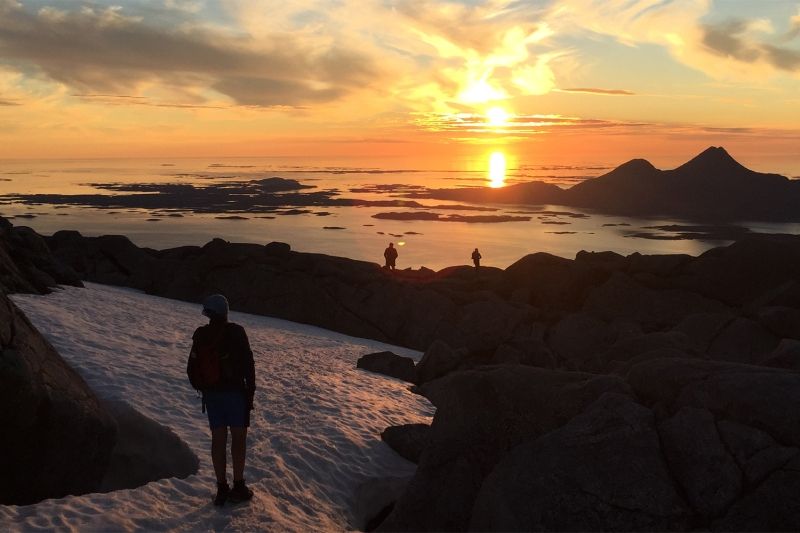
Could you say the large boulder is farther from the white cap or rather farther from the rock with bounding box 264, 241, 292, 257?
the white cap

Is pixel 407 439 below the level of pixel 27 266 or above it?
below

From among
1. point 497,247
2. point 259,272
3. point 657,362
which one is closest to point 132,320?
point 259,272

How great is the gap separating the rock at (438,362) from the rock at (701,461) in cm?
1404

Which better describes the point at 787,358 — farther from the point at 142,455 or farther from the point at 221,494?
the point at 142,455

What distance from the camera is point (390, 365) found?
22281 millimetres

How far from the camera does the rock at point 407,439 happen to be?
1324cm

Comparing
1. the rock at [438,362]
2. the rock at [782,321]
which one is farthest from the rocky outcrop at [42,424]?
the rock at [782,321]

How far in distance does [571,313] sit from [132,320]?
1929 cm

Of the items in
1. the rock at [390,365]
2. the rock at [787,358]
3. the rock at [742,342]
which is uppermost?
the rock at [787,358]

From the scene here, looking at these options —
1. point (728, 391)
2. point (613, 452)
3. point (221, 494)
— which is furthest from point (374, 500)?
point (728, 391)

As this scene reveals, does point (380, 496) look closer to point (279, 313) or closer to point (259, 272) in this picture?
point (279, 313)

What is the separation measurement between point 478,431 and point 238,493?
11.5ft

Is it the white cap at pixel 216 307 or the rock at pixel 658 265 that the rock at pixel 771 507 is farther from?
the rock at pixel 658 265

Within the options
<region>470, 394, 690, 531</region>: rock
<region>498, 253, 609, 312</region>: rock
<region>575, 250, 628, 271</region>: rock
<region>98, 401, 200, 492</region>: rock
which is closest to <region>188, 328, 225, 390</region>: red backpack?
<region>98, 401, 200, 492</region>: rock
